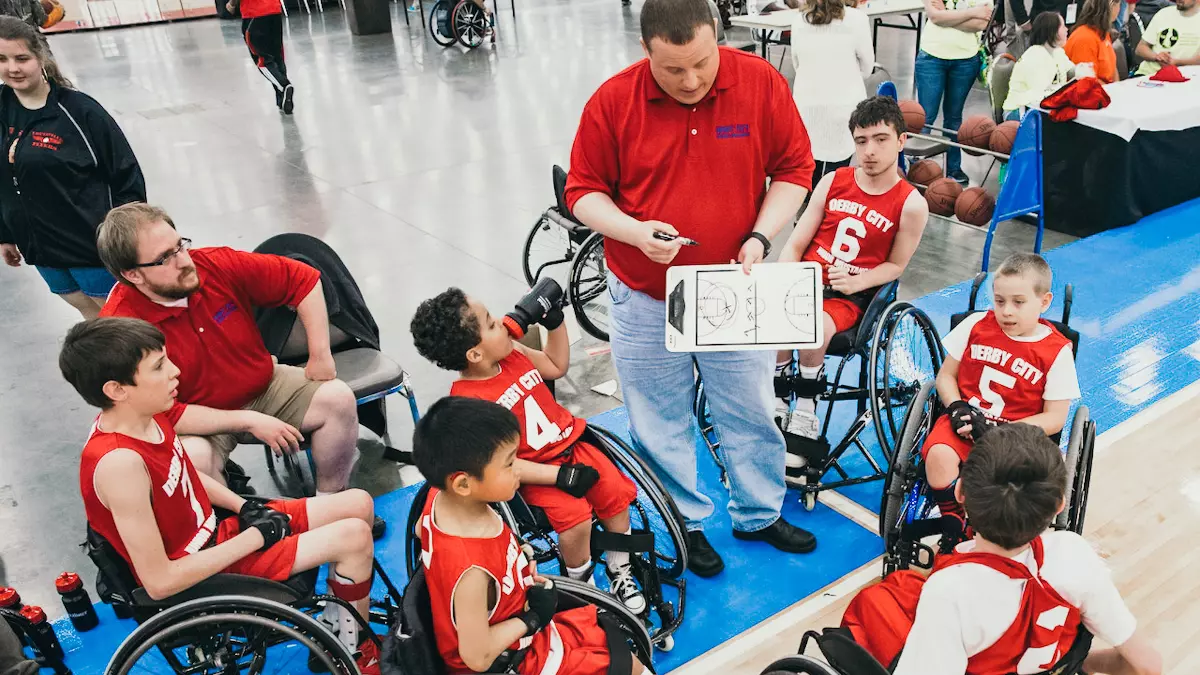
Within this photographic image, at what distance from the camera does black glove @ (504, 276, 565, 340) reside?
2322 mm

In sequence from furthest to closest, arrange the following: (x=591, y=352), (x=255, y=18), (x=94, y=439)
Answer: (x=255, y=18) < (x=591, y=352) < (x=94, y=439)

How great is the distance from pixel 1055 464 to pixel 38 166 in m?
3.37

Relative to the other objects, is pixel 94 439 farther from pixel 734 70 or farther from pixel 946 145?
pixel 946 145

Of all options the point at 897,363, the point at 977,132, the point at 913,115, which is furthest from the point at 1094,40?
the point at 897,363

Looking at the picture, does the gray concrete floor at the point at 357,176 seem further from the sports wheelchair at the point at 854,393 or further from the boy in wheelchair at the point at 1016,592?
the boy in wheelchair at the point at 1016,592

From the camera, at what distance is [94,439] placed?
1.94 metres

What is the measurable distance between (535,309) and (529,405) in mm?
254

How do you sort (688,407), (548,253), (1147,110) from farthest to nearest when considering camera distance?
1. (548,253)
2. (1147,110)
3. (688,407)

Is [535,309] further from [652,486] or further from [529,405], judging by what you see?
[652,486]

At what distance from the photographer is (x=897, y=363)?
362 centimetres

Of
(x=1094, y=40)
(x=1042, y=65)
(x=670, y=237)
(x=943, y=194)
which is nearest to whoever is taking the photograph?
(x=670, y=237)

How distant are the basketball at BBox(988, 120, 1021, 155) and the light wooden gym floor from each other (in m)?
2.13

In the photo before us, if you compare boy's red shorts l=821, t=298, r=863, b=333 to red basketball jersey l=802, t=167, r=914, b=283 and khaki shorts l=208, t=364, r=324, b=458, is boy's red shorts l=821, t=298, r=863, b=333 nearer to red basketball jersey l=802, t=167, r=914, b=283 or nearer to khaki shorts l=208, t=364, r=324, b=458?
red basketball jersey l=802, t=167, r=914, b=283

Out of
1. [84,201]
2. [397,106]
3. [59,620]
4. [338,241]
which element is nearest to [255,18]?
[397,106]
